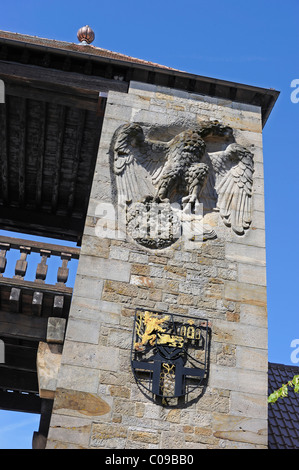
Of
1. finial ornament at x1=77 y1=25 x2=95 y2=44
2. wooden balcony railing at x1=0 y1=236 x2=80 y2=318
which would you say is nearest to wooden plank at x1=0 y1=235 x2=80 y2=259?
wooden balcony railing at x1=0 y1=236 x2=80 y2=318

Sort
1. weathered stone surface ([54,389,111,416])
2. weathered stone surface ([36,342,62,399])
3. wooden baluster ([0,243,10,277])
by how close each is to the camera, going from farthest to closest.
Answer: wooden baluster ([0,243,10,277]), weathered stone surface ([36,342,62,399]), weathered stone surface ([54,389,111,416])

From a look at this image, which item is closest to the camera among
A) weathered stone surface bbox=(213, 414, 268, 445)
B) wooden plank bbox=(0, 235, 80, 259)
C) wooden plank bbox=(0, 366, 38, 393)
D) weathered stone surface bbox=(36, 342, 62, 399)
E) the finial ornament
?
weathered stone surface bbox=(213, 414, 268, 445)

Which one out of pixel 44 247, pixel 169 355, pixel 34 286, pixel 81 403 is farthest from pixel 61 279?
pixel 81 403

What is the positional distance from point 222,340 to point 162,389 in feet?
3.11

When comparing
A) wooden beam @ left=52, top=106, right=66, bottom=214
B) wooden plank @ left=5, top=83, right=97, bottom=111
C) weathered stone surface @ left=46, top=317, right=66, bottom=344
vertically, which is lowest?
weathered stone surface @ left=46, top=317, right=66, bottom=344

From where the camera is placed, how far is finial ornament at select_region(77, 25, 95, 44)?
44.5ft

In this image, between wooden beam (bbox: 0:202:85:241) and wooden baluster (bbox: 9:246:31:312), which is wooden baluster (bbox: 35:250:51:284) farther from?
wooden beam (bbox: 0:202:85:241)

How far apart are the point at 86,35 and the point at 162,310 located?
7.73m

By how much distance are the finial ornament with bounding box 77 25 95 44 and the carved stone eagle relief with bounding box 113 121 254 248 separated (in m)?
5.26

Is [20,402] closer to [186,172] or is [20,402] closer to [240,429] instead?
[186,172]

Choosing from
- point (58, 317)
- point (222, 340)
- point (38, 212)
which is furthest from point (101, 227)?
point (38, 212)

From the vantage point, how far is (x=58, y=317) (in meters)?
8.70
